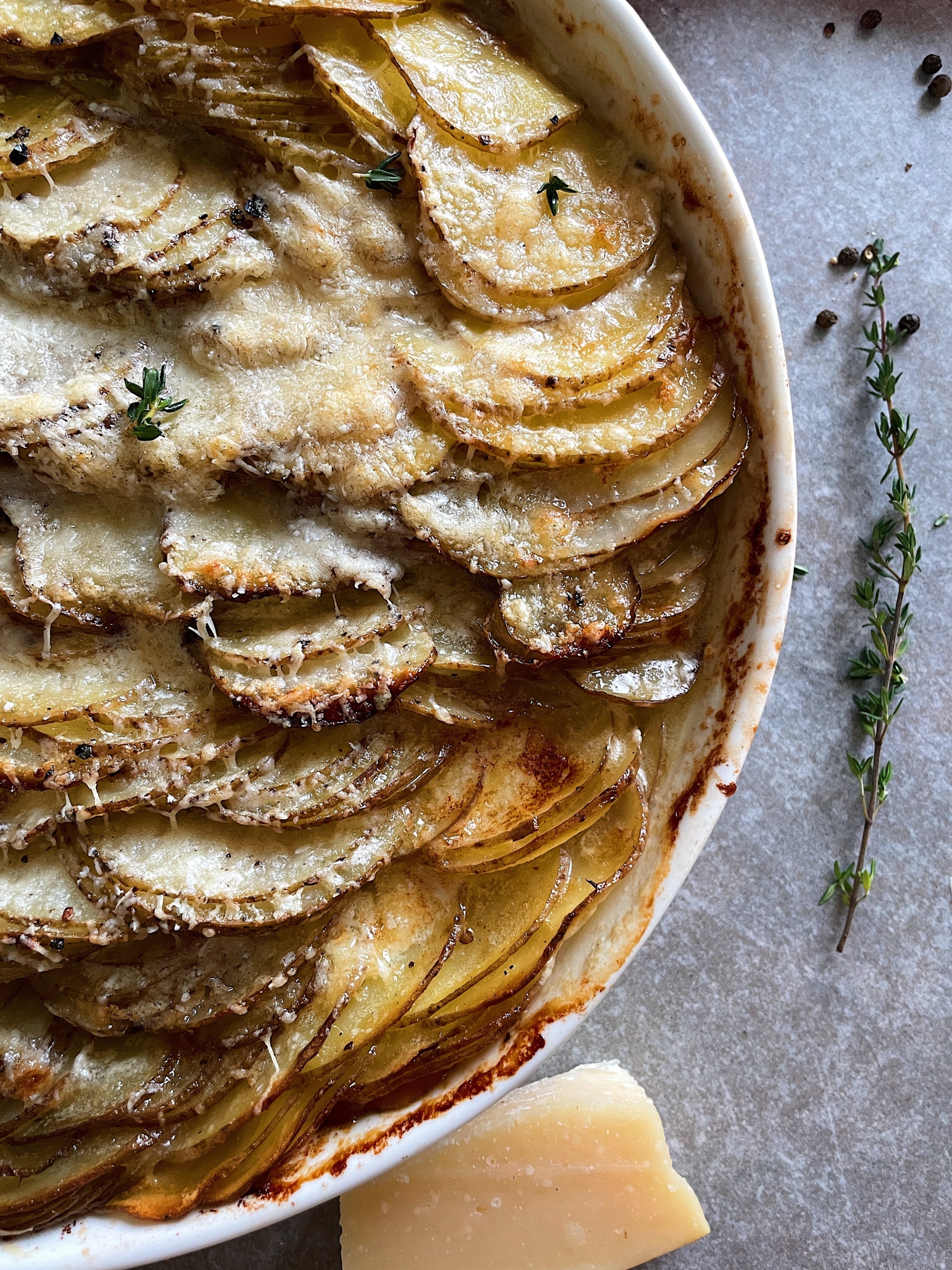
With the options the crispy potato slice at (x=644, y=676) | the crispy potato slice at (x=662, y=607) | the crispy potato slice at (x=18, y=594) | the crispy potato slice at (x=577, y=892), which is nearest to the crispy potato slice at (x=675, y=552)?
the crispy potato slice at (x=662, y=607)

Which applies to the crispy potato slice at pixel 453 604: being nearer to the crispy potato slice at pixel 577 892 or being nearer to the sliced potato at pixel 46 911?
the crispy potato slice at pixel 577 892

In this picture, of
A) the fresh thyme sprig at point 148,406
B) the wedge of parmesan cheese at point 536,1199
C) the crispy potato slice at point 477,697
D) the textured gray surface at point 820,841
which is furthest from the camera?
the textured gray surface at point 820,841

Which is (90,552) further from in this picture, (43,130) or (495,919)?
(495,919)

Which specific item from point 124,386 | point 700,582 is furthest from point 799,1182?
point 124,386

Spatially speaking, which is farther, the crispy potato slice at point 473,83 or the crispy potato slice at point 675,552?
the crispy potato slice at point 675,552

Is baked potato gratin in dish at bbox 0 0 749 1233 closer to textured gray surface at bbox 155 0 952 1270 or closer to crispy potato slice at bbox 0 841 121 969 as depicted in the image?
crispy potato slice at bbox 0 841 121 969

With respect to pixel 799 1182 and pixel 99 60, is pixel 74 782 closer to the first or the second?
pixel 99 60

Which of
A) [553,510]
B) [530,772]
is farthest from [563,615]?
[530,772]

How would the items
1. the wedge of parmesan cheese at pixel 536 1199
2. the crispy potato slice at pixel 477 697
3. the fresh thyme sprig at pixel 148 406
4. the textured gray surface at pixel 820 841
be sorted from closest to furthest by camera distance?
the fresh thyme sprig at pixel 148 406 → the crispy potato slice at pixel 477 697 → the wedge of parmesan cheese at pixel 536 1199 → the textured gray surface at pixel 820 841
